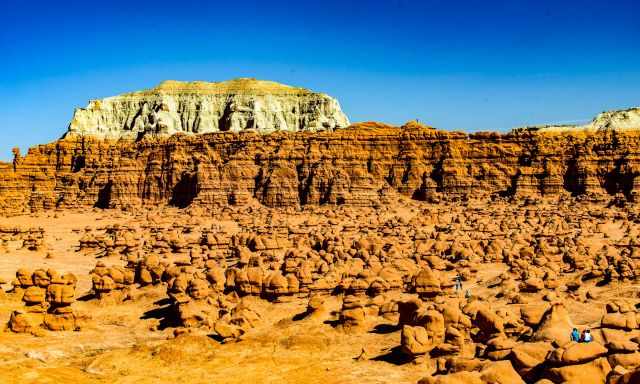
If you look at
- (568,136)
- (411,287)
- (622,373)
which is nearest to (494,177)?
(568,136)

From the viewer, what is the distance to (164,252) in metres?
32.7

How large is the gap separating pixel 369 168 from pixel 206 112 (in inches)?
1335

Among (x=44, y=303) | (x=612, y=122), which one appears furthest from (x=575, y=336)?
(x=612, y=122)

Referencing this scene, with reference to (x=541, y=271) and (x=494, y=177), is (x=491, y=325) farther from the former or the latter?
(x=494, y=177)

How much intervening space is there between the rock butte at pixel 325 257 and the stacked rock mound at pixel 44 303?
6cm

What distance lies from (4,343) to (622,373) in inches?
542

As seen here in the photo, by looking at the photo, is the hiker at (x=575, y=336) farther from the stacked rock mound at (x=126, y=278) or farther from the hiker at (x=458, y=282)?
the stacked rock mound at (x=126, y=278)

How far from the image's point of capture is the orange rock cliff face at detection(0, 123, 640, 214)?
5550 cm

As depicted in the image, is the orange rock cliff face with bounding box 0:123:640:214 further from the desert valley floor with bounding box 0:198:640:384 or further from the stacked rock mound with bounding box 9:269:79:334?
the stacked rock mound with bounding box 9:269:79:334

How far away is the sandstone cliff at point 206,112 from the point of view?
82.6 meters

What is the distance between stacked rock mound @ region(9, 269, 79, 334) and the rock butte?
0.06 meters

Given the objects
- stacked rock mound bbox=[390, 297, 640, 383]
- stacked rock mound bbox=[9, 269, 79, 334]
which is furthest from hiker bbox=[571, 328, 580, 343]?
stacked rock mound bbox=[9, 269, 79, 334]

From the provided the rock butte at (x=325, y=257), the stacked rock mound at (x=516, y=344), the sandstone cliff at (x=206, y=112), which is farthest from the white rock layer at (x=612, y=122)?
the stacked rock mound at (x=516, y=344)

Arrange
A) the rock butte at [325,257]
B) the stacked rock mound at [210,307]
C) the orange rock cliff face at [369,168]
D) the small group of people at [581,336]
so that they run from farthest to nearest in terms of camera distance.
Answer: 1. the orange rock cliff face at [369,168]
2. the stacked rock mound at [210,307]
3. the rock butte at [325,257]
4. the small group of people at [581,336]
